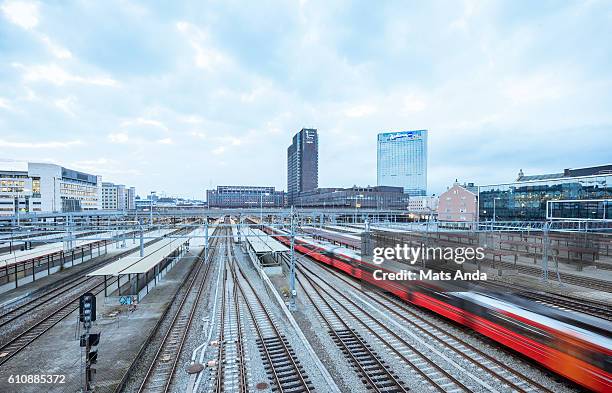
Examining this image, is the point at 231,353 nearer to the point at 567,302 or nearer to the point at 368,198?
the point at 567,302

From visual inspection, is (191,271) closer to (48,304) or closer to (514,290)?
(48,304)

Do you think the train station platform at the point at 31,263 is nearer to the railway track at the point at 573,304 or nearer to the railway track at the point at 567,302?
the railway track at the point at 567,302

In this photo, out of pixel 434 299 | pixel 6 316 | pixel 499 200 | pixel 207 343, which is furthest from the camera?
pixel 499 200

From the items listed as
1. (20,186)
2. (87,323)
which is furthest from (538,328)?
(20,186)

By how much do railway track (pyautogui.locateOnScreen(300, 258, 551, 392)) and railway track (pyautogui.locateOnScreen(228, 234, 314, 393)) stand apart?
397cm

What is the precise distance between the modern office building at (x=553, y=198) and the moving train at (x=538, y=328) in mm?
32793

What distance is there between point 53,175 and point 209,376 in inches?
4309

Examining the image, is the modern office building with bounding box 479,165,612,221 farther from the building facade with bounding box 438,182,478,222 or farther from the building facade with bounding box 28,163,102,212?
the building facade with bounding box 28,163,102,212

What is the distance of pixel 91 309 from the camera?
859cm

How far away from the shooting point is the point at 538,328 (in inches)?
365

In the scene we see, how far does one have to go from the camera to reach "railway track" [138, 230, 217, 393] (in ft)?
31.4

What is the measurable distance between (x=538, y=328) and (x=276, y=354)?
9.22 m

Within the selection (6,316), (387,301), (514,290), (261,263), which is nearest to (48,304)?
(6,316)

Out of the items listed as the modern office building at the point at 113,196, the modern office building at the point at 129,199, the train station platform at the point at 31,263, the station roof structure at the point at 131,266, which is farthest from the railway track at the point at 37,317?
the modern office building at the point at 129,199
